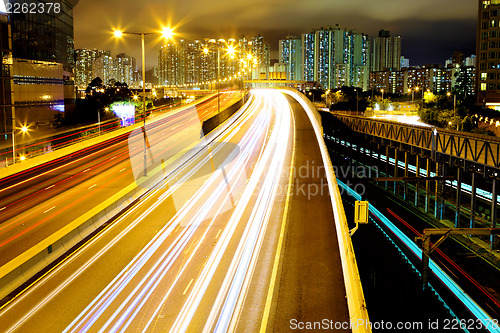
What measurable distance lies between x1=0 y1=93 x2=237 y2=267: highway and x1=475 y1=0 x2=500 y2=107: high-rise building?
8271 centimetres

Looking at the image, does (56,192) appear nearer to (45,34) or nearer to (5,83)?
(5,83)

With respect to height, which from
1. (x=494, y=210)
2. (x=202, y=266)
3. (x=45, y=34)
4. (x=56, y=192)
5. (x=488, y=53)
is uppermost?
(x=488, y=53)

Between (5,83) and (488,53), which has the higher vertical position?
(488,53)

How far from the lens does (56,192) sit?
79.1 ft

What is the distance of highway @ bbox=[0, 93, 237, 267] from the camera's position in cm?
1755

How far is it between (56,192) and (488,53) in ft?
317

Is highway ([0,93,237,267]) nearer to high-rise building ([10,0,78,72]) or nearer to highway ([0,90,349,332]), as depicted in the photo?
highway ([0,90,349,332])

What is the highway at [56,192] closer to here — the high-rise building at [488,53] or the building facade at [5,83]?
the building facade at [5,83]

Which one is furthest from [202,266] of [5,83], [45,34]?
[45,34]

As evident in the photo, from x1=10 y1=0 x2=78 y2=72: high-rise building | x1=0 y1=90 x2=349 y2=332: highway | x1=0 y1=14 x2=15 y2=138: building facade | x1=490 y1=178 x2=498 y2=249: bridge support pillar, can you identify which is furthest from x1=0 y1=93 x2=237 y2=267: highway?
x1=10 y1=0 x2=78 y2=72: high-rise building

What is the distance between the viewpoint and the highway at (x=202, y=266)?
11.2 meters

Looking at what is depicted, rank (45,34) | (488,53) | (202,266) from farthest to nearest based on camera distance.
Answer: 1. (488,53)
2. (45,34)
3. (202,266)

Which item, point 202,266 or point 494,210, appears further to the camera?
point 494,210

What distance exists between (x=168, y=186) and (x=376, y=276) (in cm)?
1296
